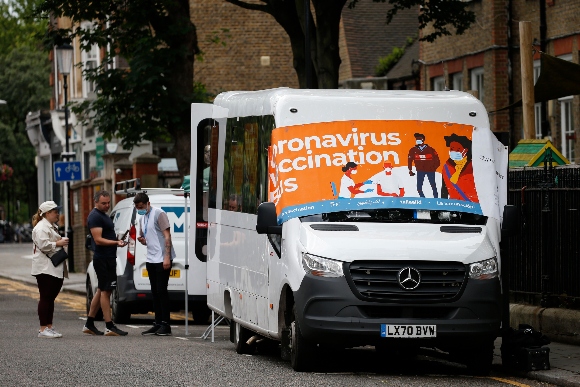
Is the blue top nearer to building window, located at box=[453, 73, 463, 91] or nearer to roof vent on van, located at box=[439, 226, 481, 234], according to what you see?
roof vent on van, located at box=[439, 226, 481, 234]

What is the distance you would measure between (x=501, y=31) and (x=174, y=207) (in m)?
12.1

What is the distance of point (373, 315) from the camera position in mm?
12773

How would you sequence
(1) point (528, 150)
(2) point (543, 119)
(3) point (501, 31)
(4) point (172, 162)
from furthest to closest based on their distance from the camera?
1. (4) point (172, 162)
2. (3) point (501, 31)
3. (2) point (543, 119)
4. (1) point (528, 150)

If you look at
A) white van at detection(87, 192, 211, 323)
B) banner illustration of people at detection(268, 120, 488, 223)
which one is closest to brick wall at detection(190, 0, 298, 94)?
white van at detection(87, 192, 211, 323)

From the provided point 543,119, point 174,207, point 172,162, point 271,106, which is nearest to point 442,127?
point 271,106

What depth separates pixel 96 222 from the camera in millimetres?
19109

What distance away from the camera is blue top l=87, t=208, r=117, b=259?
19109 millimetres

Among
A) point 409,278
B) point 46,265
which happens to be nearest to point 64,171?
point 46,265

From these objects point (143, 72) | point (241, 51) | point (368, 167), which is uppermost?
point (241, 51)

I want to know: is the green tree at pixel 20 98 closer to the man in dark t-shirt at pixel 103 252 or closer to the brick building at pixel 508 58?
the brick building at pixel 508 58

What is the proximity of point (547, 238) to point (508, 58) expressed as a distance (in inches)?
587

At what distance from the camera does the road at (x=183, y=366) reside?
40.9ft

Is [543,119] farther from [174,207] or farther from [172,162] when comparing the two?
[172,162]

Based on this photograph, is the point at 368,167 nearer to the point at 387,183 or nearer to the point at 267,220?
the point at 387,183
